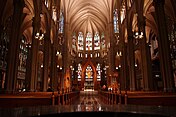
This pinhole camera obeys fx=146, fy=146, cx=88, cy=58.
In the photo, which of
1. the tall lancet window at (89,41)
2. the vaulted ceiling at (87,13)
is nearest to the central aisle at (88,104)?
the vaulted ceiling at (87,13)

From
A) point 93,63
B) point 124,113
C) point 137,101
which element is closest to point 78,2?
point 93,63

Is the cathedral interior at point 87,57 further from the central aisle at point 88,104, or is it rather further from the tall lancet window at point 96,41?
the tall lancet window at point 96,41

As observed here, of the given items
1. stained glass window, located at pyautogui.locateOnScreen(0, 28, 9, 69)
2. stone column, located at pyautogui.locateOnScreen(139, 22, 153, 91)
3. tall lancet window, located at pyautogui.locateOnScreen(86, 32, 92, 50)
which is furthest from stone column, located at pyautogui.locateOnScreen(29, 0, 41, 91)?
tall lancet window, located at pyautogui.locateOnScreen(86, 32, 92, 50)

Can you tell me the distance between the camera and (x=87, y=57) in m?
46.2

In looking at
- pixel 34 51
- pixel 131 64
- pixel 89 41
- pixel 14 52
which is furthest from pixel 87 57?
pixel 14 52

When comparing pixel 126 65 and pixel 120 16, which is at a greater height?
pixel 120 16

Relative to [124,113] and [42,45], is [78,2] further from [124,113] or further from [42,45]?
[124,113]

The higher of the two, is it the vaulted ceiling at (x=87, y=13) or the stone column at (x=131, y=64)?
the vaulted ceiling at (x=87, y=13)

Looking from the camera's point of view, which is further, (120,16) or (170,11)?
(120,16)

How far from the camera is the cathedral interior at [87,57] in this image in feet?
19.5

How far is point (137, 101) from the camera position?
245 inches

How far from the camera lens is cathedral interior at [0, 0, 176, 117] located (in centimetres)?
595

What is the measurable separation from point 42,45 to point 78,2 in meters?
19.9

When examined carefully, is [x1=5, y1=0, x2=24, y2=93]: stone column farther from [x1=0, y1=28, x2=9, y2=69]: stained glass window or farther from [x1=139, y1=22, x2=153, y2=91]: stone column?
[x1=139, y1=22, x2=153, y2=91]: stone column
